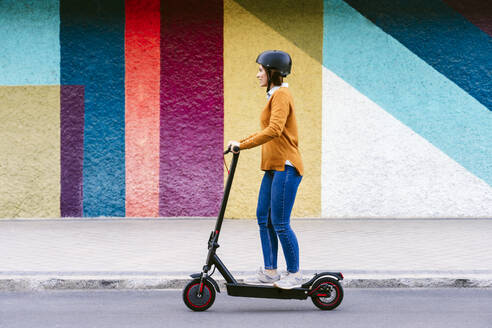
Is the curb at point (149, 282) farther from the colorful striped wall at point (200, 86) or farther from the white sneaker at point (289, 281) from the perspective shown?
the colorful striped wall at point (200, 86)

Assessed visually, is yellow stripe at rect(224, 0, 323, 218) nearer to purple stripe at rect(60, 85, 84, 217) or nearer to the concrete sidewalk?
the concrete sidewalk

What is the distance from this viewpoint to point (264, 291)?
5.09m

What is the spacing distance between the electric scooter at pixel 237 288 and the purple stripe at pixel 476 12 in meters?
6.49

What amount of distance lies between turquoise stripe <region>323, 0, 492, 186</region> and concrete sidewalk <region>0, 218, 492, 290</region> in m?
1.56

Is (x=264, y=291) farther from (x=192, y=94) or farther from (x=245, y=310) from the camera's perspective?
(x=192, y=94)

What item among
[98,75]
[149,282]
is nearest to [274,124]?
[149,282]

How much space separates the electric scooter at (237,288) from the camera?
509 cm

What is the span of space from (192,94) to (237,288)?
556 cm

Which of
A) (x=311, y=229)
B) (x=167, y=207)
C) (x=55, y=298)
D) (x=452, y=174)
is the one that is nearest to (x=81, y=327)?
(x=55, y=298)


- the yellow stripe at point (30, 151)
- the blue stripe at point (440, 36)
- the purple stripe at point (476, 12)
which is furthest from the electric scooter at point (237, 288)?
the purple stripe at point (476, 12)

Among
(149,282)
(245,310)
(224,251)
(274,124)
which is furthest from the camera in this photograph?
(224,251)

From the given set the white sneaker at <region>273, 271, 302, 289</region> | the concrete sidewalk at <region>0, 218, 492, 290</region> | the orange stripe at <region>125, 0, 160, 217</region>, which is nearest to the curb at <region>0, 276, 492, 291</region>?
the concrete sidewalk at <region>0, 218, 492, 290</region>

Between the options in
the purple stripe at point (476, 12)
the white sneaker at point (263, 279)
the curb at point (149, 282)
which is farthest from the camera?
the purple stripe at point (476, 12)

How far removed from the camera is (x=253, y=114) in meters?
10.3
